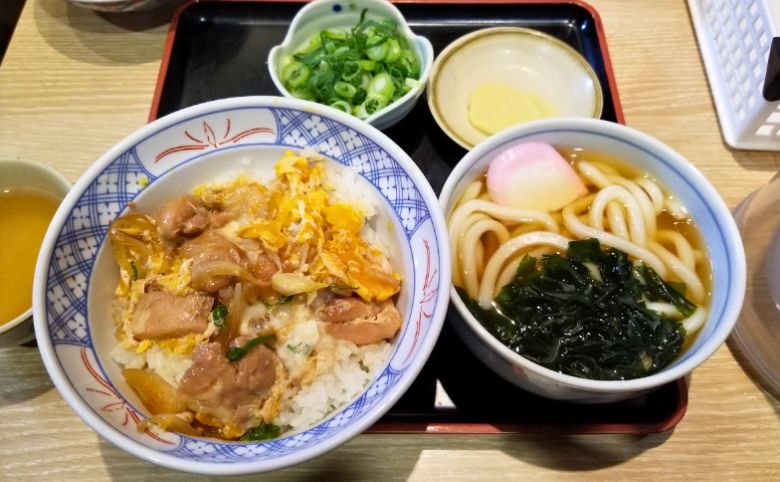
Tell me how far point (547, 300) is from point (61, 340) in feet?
3.83

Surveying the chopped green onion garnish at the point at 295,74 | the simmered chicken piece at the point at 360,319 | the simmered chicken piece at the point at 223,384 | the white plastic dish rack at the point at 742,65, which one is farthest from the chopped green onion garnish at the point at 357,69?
the white plastic dish rack at the point at 742,65

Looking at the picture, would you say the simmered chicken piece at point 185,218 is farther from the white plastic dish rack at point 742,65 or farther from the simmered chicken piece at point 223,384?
the white plastic dish rack at point 742,65

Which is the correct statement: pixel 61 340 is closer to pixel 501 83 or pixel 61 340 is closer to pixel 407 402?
pixel 407 402

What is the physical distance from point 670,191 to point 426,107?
2.95 ft

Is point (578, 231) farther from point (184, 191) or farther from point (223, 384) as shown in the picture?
point (184, 191)

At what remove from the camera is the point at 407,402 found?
4.73ft

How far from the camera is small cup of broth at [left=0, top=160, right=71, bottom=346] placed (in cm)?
149

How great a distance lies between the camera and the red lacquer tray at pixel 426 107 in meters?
1.40

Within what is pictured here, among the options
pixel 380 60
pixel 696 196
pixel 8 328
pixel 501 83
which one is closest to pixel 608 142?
pixel 696 196

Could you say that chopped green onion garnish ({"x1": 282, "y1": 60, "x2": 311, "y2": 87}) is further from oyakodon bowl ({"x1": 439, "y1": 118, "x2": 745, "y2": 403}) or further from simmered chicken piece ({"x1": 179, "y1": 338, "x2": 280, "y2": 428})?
simmered chicken piece ({"x1": 179, "y1": 338, "x2": 280, "y2": 428})

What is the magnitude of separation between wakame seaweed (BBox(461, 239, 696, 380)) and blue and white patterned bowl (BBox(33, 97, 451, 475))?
293 millimetres

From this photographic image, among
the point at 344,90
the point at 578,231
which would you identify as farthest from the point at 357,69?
the point at 578,231

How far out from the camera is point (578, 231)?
4.94 ft

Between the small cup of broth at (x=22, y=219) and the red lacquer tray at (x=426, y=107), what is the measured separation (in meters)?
0.49
